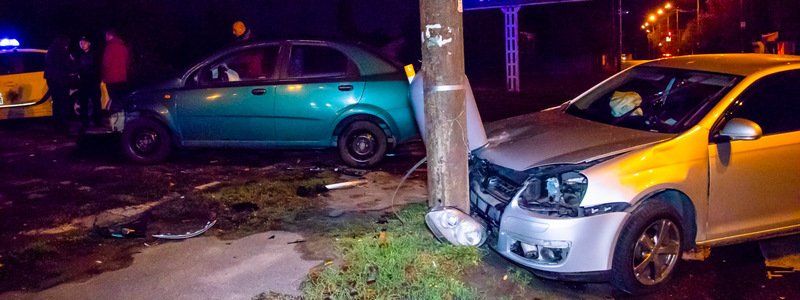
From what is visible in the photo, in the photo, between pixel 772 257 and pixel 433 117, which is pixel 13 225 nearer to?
pixel 433 117

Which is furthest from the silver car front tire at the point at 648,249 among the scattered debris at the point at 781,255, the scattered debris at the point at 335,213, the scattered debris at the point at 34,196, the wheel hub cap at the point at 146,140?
the wheel hub cap at the point at 146,140

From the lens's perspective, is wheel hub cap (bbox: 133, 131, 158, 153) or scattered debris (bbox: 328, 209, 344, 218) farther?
wheel hub cap (bbox: 133, 131, 158, 153)

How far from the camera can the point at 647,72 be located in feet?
20.3

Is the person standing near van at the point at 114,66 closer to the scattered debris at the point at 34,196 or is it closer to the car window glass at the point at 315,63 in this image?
the scattered debris at the point at 34,196

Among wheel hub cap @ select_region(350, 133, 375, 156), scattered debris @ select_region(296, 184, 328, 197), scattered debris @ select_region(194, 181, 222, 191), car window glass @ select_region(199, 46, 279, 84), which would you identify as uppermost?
car window glass @ select_region(199, 46, 279, 84)

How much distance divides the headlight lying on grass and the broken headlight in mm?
412

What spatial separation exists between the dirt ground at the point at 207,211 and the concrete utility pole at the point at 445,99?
638mm

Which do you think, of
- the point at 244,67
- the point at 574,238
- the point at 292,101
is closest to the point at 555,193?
the point at 574,238

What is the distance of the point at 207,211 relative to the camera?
6801 millimetres

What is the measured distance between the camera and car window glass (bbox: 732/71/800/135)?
206 inches

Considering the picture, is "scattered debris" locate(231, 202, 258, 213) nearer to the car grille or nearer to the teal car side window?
the teal car side window

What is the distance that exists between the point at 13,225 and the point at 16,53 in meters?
7.90

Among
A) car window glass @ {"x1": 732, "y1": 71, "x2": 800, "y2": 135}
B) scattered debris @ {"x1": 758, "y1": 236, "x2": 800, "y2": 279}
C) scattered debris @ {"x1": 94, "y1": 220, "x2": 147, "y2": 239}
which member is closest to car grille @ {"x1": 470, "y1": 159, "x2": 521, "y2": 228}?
car window glass @ {"x1": 732, "y1": 71, "x2": 800, "y2": 135}

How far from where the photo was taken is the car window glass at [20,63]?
43.0ft
